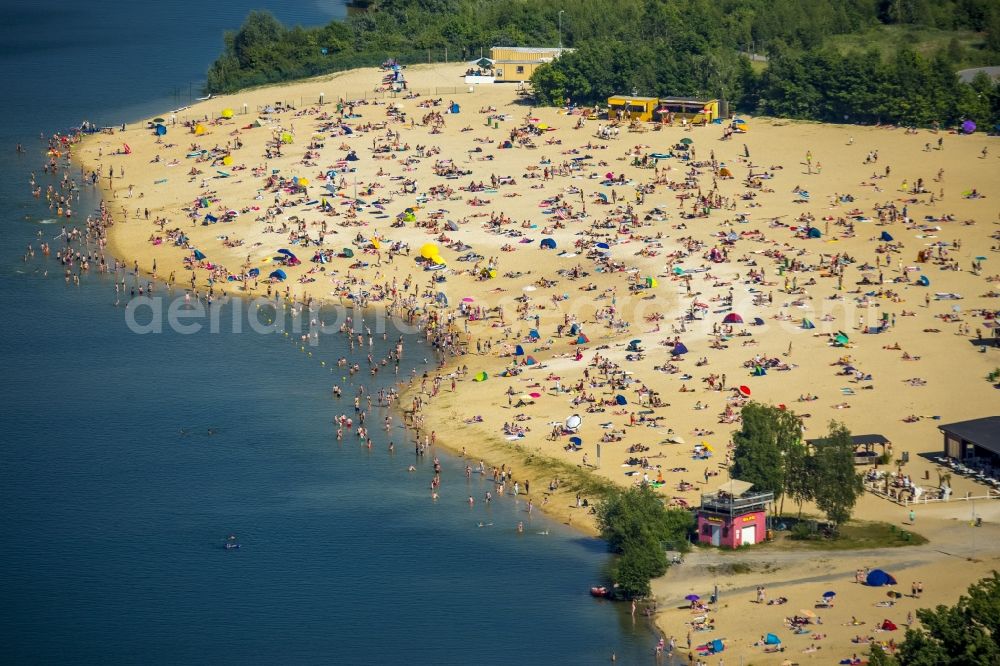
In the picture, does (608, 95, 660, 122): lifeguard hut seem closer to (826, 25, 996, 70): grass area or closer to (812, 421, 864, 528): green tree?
(826, 25, 996, 70): grass area

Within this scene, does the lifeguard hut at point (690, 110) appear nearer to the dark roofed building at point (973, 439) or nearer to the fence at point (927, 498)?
the dark roofed building at point (973, 439)

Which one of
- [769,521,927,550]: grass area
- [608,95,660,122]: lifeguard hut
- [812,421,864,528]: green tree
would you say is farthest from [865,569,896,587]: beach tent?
[608,95,660,122]: lifeguard hut

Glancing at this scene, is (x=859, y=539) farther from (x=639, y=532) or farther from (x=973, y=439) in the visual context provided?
(x=639, y=532)

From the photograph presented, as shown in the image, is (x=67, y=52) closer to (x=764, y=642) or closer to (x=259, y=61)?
(x=259, y=61)

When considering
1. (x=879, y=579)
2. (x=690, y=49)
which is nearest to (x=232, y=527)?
(x=879, y=579)

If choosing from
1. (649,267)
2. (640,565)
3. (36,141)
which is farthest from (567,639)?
(36,141)

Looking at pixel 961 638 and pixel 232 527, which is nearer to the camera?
pixel 961 638
